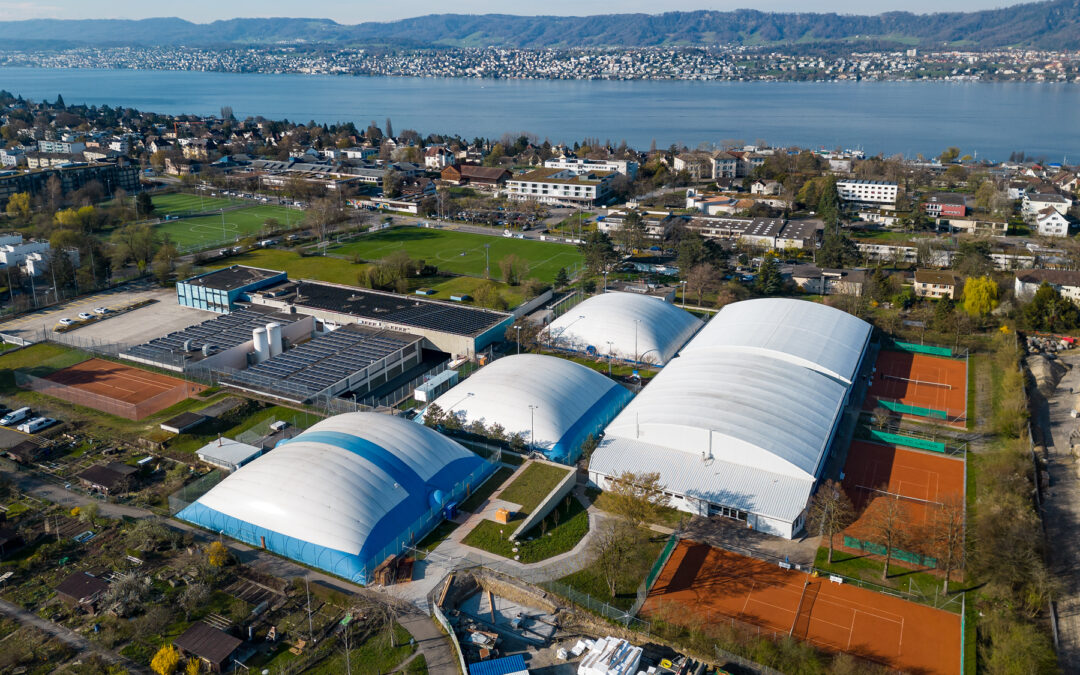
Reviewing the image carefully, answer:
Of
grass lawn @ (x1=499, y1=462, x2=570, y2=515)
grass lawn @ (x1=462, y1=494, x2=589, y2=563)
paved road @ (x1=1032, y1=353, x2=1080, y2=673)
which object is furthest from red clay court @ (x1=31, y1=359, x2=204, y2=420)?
paved road @ (x1=1032, y1=353, x2=1080, y2=673)

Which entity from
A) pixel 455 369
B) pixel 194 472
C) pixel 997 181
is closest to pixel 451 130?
pixel 997 181

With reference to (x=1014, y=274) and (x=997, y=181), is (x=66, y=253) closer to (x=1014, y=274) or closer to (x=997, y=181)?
(x=1014, y=274)

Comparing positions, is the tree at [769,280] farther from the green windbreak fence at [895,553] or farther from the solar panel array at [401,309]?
the green windbreak fence at [895,553]

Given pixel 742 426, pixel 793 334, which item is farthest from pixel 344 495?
pixel 793 334

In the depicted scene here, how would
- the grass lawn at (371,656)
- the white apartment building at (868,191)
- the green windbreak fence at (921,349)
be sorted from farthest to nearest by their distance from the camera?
the white apartment building at (868,191) → the green windbreak fence at (921,349) → the grass lawn at (371,656)

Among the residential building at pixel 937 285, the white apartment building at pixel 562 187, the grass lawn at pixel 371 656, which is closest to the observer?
the grass lawn at pixel 371 656

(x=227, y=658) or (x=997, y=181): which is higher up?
(x=997, y=181)

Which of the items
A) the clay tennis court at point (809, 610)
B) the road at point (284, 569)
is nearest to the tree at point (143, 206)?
the road at point (284, 569)

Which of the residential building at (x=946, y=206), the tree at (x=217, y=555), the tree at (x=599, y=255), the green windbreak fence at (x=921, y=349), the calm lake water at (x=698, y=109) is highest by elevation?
the calm lake water at (x=698, y=109)
